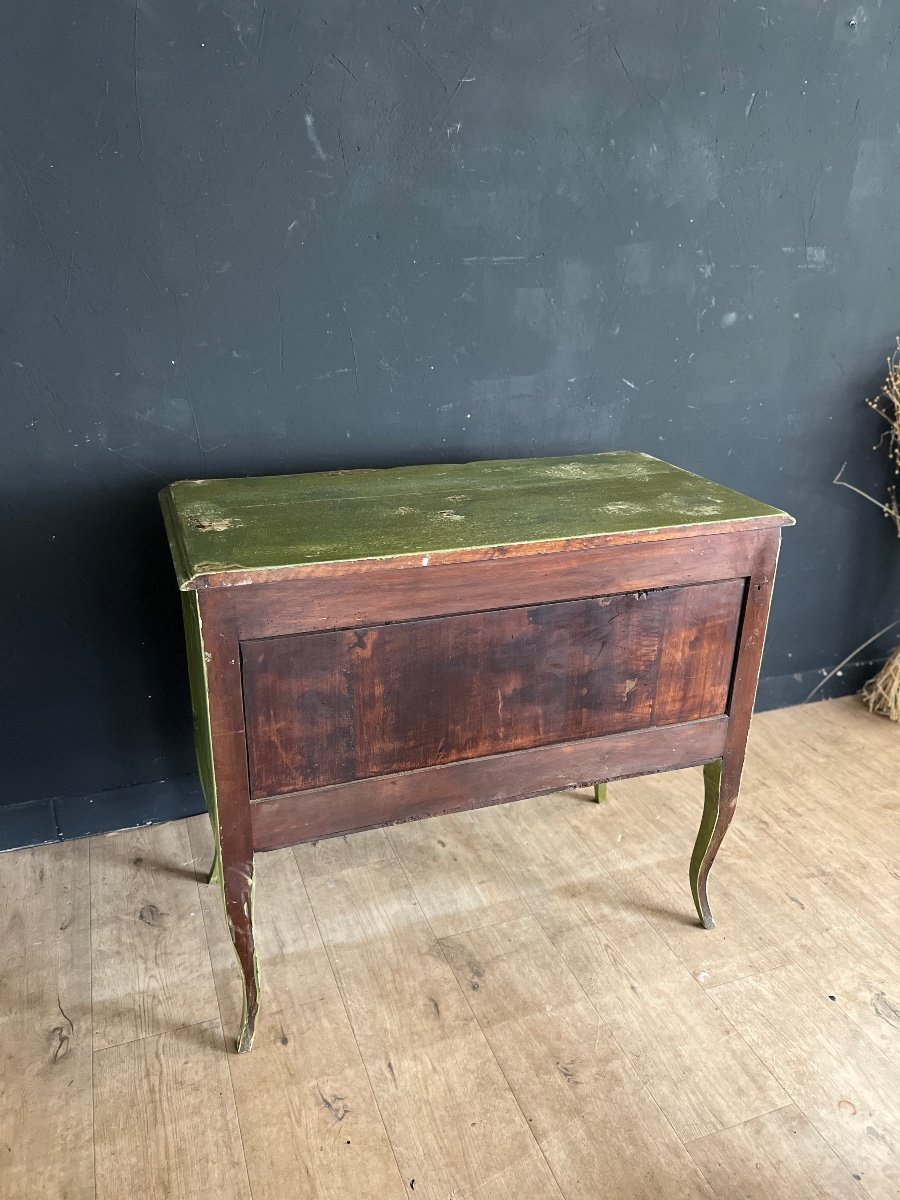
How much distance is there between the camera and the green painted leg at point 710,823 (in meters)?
1.76

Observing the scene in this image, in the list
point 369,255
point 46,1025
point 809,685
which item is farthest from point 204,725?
point 809,685

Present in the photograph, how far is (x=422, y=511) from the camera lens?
1541 mm

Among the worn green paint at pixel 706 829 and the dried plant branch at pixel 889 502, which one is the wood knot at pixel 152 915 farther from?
the dried plant branch at pixel 889 502

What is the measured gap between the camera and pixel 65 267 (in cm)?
165

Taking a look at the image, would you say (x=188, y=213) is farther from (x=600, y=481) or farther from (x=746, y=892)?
(x=746, y=892)

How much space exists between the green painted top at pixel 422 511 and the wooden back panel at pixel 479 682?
0.12 m

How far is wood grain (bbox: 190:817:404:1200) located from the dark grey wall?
0.50 metres

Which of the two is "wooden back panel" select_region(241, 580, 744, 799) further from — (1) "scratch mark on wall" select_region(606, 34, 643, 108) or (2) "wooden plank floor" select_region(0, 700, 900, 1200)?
(1) "scratch mark on wall" select_region(606, 34, 643, 108)

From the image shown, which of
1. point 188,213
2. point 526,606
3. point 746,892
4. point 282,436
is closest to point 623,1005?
point 746,892

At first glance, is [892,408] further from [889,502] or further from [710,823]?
[710,823]

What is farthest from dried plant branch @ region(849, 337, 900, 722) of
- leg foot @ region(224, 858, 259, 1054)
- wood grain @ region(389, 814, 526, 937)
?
leg foot @ region(224, 858, 259, 1054)

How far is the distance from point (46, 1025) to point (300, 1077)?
1.53ft

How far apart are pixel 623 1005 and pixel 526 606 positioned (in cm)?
78

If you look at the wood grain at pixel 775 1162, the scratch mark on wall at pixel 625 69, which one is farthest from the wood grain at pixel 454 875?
the scratch mark on wall at pixel 625 69
